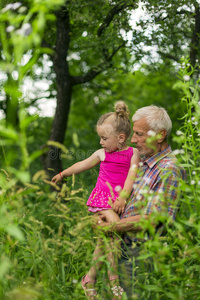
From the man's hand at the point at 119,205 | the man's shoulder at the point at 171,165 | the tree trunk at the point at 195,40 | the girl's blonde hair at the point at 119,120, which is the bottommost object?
the man's hand at the point at 119,205

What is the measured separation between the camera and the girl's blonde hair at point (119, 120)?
3.31 metres

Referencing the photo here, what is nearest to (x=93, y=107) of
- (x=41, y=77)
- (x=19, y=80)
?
(x=41, y=77)

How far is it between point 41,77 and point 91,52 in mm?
2631

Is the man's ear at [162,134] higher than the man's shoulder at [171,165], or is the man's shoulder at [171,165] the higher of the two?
the man's ear at [162,134]

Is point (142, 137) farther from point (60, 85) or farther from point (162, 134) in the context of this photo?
point (60, 85)

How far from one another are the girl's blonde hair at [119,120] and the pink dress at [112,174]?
0.67ft

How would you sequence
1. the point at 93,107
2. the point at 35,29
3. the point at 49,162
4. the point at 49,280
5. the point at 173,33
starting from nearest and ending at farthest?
the point at 35,29 < the point at 49,280 < the point at 173,33 < the point at 49,162 < the point at 93,107

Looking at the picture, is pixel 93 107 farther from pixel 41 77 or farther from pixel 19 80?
pixel 19 80

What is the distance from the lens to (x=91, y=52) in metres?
5.81

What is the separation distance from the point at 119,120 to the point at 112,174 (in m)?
0.51

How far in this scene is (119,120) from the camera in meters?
3.32

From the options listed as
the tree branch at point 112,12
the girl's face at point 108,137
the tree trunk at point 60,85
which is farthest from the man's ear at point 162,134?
the tree trunk at point 60,85

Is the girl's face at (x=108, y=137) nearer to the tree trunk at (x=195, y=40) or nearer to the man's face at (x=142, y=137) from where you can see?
the man's face at (x=142, y=137)

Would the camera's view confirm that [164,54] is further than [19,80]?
Yes
